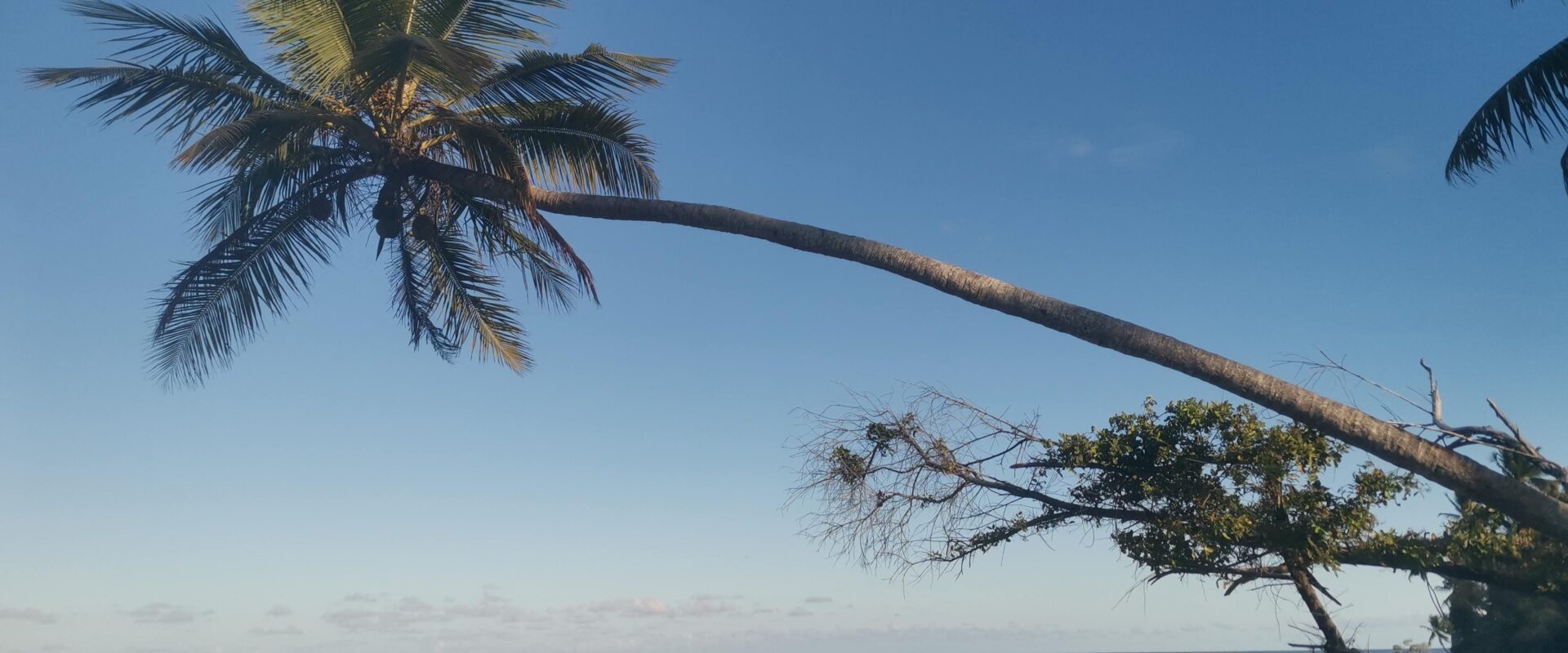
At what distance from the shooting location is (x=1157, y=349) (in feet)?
22.9

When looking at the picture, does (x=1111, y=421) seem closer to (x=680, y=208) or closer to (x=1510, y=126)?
(x=1510, y=126)

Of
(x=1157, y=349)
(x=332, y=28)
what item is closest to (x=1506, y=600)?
(x=1157, y=349)

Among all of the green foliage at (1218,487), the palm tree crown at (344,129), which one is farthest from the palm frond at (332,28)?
the green foliage at (1218,487)

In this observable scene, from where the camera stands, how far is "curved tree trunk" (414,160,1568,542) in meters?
6.27

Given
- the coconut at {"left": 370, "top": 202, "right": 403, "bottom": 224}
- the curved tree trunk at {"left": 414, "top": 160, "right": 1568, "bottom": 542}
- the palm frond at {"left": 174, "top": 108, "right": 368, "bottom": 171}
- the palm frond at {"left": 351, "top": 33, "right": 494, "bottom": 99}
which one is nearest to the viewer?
the curved tree trunk at {"left": 414, "top": 160, "right": 1568, "bottom": 542}

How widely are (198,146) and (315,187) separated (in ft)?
6.67

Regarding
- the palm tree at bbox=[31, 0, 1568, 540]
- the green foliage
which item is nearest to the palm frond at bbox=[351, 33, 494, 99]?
the palm tree at bbox=[31, 0, 1568, 540]

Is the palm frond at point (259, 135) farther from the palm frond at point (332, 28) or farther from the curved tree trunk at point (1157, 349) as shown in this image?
the curved tree trunk at point (1157, 349)

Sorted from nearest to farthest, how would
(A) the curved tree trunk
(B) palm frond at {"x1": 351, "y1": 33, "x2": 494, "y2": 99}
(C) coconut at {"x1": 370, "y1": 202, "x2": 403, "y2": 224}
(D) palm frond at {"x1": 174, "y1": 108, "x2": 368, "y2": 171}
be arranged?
(A) the curved tree trunk → (B) palm frond at {"x1": 351, "y1": 33, "x2": 494, "y2": 99} → (D) palm frond at {"x1": 174, "y1": 108, "x2": 368, "y2": 171} → (C) coconut at {"x1": 370, "y1": 202, "x2": 403, "y2": 224}

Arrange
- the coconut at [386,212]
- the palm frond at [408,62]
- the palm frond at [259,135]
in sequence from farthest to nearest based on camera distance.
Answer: the coconut at [386,212] → the palm frond at [259,135] → the palm frond at [408,62]

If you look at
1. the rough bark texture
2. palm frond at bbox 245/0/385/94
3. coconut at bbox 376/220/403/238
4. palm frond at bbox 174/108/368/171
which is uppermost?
palm frond at bbox 245/0/385/94

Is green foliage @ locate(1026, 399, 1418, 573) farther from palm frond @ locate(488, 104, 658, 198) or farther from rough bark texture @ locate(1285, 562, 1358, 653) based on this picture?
palm frond @ locate(488, 104, 658, 198)

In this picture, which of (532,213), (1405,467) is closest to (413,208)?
(532,213)

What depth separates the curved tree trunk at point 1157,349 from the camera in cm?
627
